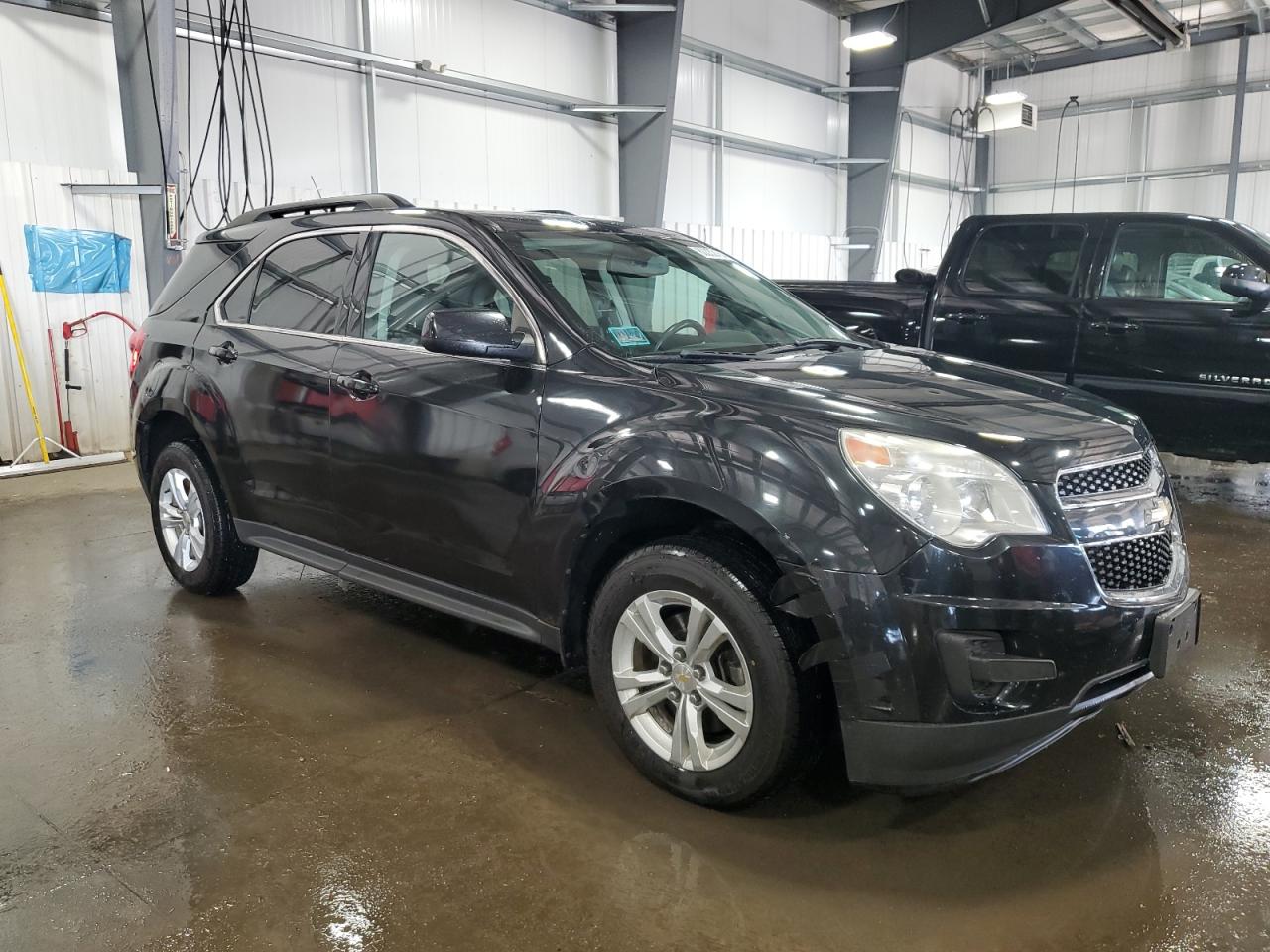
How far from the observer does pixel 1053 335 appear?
19.5ft

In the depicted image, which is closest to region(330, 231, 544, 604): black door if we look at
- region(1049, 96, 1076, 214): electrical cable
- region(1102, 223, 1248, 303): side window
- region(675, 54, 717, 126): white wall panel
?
region(1102, 223, 1248, 303): side window

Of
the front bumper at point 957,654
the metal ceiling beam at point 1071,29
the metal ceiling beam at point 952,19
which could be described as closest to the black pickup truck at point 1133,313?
the front bumper at point 957,654

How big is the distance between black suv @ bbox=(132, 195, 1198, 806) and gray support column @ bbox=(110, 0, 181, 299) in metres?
4.98

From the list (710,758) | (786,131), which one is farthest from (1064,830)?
(786,131)

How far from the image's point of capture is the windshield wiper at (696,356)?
2.82 meters

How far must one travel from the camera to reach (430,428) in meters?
3.06

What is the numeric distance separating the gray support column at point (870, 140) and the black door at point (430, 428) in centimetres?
1449

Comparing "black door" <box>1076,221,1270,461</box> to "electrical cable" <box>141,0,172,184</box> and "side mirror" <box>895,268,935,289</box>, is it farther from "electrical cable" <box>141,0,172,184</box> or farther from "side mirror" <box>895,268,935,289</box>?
"electrical cable" <box>141,0,172,184</box>

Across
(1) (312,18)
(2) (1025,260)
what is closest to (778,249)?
(1) (312,18)

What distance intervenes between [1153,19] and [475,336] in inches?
490

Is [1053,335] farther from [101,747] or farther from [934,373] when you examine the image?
[101,747]

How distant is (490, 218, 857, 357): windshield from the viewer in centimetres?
298

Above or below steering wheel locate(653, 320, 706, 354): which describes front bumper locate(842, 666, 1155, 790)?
below

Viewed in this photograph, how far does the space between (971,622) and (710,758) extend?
0.76 meters
